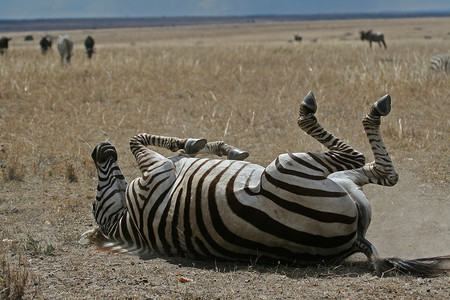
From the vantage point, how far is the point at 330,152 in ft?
12.4

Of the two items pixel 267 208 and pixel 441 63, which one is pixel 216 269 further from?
pixel 441 63

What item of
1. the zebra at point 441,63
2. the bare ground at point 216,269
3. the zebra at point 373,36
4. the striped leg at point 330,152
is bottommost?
the bare ground at point 216,269

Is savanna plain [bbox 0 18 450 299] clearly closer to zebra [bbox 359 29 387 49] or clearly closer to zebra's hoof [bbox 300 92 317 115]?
zebra's hoof [bbox 300 92 317 115]

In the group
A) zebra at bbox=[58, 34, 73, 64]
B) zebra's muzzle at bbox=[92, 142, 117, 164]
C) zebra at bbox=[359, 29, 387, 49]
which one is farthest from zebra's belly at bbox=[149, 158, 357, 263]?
zebra at bbox=[359, 29, 387, 49]

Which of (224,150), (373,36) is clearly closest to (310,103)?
(224,150)

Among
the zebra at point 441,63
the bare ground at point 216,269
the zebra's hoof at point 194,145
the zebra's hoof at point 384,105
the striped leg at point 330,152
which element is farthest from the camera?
the zebra at point 441,63

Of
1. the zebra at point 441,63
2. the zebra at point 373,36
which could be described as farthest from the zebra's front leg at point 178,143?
the zebra at point 373,36

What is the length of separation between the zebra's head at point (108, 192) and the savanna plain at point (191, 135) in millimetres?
313

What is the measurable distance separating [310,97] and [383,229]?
1.49 metres

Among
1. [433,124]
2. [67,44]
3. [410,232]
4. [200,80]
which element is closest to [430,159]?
[433,124]

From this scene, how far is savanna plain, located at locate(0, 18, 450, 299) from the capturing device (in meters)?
3.24

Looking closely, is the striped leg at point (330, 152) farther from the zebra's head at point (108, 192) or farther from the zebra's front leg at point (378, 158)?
the zebra's head at point (108, 192)

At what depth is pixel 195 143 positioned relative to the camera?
493 centimetres

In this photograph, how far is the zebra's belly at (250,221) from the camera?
3.42m
